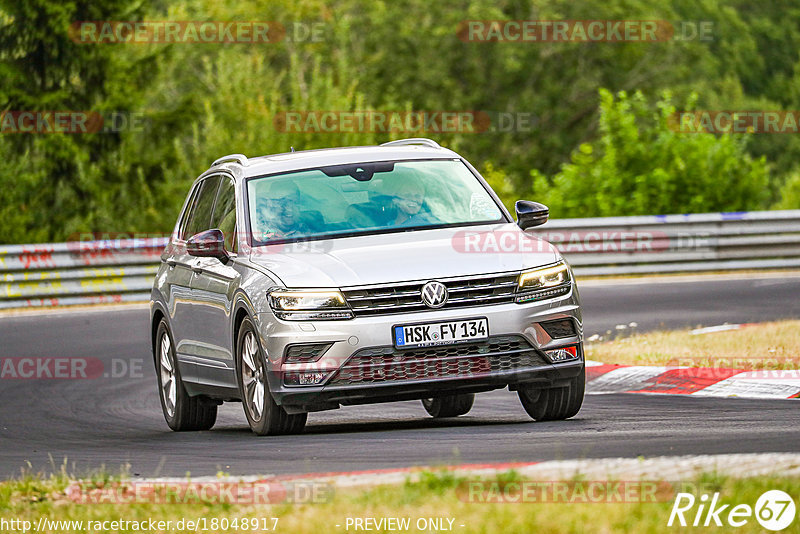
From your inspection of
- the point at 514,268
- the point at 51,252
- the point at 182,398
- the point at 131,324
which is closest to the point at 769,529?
the point at 514,268

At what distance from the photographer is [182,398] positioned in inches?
451

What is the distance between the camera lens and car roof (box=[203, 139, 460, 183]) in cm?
1073

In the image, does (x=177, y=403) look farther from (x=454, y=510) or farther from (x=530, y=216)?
(x=454, y=510)

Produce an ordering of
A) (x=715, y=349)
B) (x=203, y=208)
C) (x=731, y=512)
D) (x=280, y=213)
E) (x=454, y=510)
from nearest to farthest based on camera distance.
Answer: (x=731, y=512) → (x=454, y=510) → (x=280, y=213) → (x=203, y=208) → (x=715, y=349)

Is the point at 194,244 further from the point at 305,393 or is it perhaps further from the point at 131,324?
the point at 131,324

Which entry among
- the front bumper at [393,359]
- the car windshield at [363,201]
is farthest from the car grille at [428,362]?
the car windshield at [363,201]

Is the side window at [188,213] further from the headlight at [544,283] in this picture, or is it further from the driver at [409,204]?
the headlight at [544,283]

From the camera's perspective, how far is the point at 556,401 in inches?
391

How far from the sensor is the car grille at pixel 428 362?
30.0 ft

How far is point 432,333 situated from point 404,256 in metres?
0.53

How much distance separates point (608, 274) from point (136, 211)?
13.5 m

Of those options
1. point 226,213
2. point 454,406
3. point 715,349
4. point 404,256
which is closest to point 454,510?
point 404,256

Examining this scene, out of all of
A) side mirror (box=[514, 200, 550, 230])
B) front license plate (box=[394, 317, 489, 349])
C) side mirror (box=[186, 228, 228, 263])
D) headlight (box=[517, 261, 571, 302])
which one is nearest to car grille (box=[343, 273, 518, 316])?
front license plate (box=[394, 317, 489, 349])

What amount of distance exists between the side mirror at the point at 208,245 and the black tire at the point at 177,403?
148 centimetres
